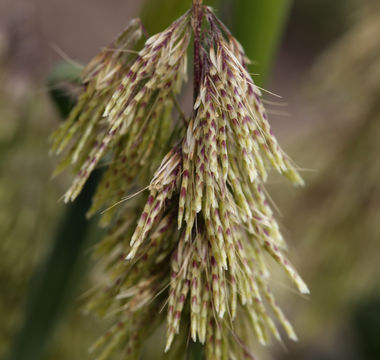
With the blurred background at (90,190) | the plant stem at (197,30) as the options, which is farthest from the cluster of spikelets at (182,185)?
the blurred background at (90,190)

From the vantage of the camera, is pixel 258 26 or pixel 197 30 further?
pixel 258 26

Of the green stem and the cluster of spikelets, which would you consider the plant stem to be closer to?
Result: the cluster of spikelets

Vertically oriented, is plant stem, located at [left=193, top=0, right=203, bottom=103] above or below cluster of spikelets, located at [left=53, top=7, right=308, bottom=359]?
above

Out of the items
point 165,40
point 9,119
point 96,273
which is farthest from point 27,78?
point 165,40

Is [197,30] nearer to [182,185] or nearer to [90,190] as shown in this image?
[182,185]

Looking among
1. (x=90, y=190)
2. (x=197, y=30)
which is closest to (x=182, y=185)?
(x=197, y=30)

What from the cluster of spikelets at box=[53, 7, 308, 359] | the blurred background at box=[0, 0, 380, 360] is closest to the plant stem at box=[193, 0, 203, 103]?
the cluster of spikelets at box=[53, 7, 308, 359]
